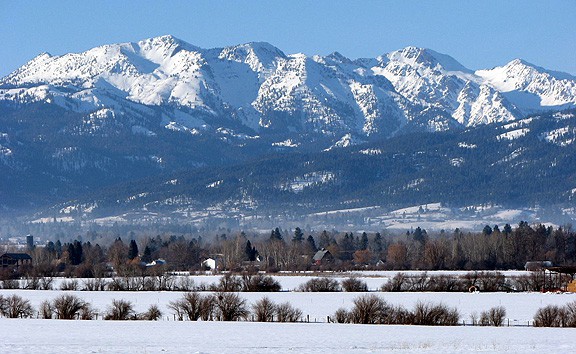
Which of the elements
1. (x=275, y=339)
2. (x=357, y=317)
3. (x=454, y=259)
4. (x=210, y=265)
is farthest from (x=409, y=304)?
(x=210, y=265)

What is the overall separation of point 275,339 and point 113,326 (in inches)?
481

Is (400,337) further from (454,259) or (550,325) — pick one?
(454,259)

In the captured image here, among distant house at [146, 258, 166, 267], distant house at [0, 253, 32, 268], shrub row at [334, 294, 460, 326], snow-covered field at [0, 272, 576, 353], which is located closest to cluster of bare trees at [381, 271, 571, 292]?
snow-covered field at [0, 272, 576, 353]

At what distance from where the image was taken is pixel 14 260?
17725 centimetres

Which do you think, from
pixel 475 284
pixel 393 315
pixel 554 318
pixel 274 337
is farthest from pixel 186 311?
pixel 475 284

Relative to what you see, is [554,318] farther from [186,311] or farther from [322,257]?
[322,257]

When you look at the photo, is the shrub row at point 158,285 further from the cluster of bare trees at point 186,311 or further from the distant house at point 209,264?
the distant house at point 209,264

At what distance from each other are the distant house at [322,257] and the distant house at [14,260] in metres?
41.0

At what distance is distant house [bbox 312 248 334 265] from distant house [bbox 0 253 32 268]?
4099 centimetres

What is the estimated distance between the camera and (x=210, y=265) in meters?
179

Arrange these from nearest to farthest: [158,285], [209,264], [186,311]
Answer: [186,311] < [158,285] < [209,264]

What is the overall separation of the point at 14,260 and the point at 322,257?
4515 cm

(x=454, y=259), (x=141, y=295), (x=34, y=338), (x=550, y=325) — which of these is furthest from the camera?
(x=454, y=259)

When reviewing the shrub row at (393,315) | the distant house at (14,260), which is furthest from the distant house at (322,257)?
the shrub row at (393,315)
